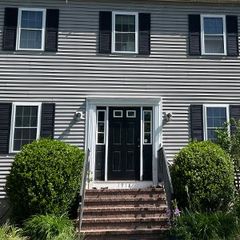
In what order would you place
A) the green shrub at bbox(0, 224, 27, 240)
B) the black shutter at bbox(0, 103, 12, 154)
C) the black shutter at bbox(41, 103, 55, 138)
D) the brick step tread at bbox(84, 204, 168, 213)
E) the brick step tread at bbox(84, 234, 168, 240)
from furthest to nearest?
the black shutter at bbox(41, 103, 55, 138)
the black shutter at bbox(0, 103, 12, 154)
the brick step tread at bbox(84, 204, 168, 213)
the brick step tread at bbox(84, 234, 168, 240)
the green shrub at bbox(0, 224, 27, 240)

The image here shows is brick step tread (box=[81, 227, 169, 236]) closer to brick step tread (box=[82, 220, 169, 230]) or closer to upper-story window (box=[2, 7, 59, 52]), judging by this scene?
brick step tread (box=[82, 220, 169, 230])

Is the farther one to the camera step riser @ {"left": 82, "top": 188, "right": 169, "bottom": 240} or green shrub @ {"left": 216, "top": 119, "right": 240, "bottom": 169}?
green shrub @ {"left": 216, "top": 119, "right": 240, "bottom": 169}

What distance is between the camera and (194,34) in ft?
38.4

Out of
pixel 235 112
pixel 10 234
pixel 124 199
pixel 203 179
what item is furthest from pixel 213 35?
pixel 10 234

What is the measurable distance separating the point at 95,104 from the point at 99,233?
3.95m

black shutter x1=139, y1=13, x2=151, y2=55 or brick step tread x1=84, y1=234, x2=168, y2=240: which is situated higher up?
black shutter x1=139, y1=13, x2=151, y2=55

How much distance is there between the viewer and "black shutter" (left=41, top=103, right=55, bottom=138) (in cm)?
1081

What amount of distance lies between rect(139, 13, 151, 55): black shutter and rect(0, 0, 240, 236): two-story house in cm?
3

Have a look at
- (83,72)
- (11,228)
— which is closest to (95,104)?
(83,72)

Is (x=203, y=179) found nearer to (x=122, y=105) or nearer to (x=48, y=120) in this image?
(x=122, y=105)

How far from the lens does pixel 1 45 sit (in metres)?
11.1

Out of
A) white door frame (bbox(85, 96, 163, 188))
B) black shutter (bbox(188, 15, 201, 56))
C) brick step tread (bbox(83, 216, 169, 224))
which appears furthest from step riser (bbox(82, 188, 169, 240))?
black shutter (bbox(188, 15, 201, 56))

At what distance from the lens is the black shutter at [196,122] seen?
11.1m

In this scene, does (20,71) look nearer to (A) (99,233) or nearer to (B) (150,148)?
(B) (150,148)
